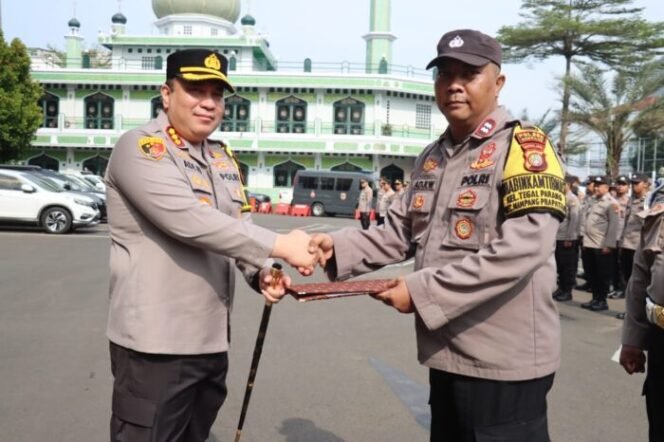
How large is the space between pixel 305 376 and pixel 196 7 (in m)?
40.5

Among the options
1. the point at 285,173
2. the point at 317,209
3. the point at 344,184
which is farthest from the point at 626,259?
the point at 285,173

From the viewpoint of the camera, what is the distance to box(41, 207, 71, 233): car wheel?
1475cm

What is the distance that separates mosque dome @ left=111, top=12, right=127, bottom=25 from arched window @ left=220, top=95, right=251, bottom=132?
11.6 m

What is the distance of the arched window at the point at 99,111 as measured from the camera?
3838cm

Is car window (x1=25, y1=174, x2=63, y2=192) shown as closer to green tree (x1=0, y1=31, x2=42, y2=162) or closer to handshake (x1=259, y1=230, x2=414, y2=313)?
green tree (x1=0, y1=31, x2=42, y2=162)

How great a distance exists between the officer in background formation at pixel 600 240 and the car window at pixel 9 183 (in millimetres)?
12253

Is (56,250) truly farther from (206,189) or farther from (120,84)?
(120,84)

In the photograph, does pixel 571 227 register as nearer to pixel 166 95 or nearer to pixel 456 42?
pixel 456 42

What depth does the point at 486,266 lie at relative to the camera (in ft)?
6.48

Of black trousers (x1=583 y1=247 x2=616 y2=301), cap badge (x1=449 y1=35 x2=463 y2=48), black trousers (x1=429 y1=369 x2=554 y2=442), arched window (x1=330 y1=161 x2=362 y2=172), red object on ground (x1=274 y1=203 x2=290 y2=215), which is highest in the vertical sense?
arched window (x1=330 y1=161 x2=362 y2=172)

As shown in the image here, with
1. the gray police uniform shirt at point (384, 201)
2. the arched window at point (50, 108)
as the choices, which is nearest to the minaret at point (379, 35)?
the arched window at point (50, 108)

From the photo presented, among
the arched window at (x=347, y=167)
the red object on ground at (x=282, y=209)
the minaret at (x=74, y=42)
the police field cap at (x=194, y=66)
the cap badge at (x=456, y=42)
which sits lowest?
the red object on ground at (x=282, y=209)

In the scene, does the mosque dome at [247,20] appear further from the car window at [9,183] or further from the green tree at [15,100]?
the car window at [9,183]

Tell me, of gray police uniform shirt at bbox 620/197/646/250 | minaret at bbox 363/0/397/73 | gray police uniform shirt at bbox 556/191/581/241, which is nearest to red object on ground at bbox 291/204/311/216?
minaret at bbox 363/0/397/73
